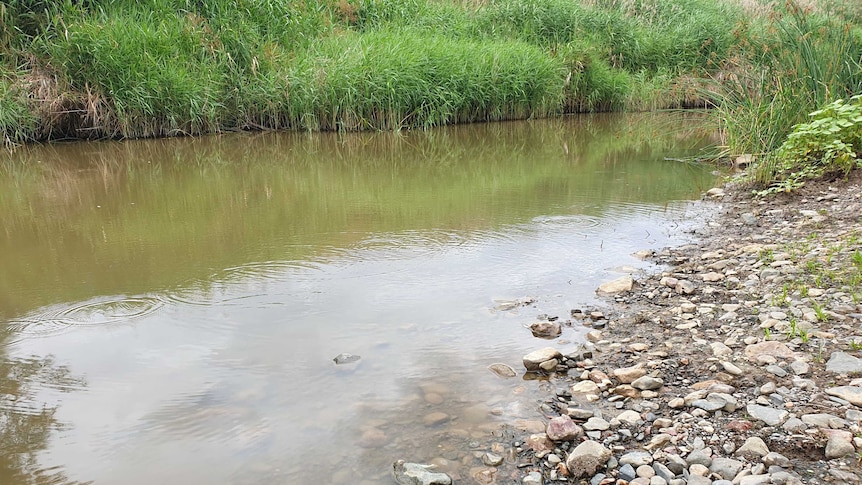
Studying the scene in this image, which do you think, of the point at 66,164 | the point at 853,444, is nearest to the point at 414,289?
the point at 853,444

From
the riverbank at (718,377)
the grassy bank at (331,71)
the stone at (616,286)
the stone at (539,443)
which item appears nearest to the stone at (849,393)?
the riverbank at (718,377)

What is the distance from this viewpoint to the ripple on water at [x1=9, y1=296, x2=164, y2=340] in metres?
3.17

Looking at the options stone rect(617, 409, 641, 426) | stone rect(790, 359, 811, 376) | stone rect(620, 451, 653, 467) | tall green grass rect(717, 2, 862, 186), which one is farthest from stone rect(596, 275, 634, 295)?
tall green grass rect(717, 2, 862, 186)

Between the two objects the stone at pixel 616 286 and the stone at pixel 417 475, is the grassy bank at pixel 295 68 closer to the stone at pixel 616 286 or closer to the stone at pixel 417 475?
the stone at pixel 616 286

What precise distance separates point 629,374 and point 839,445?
79 centimetres

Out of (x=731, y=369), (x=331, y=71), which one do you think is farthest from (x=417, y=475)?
(x=331, y=71)

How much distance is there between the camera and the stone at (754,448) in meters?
1.90

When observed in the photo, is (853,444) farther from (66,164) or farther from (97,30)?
(97,30)

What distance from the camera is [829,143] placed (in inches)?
207

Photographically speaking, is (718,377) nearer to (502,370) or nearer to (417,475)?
(502,370)

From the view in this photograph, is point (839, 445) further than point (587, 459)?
No

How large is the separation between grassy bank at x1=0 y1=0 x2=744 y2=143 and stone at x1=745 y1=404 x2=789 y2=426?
20.6 ft

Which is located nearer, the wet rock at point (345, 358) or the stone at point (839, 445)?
the stone at point (839, 445)

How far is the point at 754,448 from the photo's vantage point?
1.91 metres
